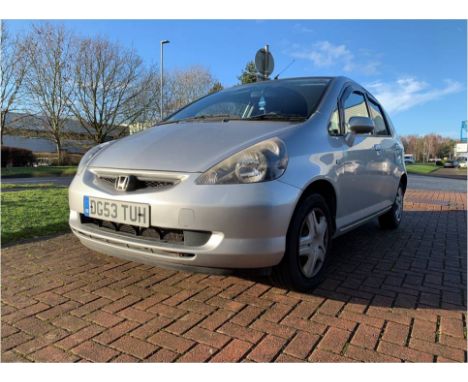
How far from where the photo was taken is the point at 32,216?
192 inches

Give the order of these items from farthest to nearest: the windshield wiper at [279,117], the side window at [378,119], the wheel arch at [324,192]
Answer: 1. the side window at [378,119]
2. the windshield wiper at [279,117]
3. the wheel arch at [324,192]

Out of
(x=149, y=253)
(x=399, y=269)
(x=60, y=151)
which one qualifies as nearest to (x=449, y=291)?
(x=399, y=269)

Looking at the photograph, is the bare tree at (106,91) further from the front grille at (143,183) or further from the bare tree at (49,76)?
the front grille at (143,183)

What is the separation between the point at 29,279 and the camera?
2.85 meters

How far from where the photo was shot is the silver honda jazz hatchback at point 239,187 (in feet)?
7.10

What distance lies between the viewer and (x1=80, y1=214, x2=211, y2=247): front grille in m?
2.20

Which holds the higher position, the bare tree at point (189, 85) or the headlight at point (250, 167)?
the bare tree at point (189, 85)

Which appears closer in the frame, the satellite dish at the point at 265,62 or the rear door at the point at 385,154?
the rear door at the point at 385,154

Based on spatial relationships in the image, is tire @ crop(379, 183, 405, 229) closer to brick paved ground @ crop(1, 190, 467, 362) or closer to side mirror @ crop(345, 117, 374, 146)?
brick paved ground @ crop(1, 190, 467, 362)

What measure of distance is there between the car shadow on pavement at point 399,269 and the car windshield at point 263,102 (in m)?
1.35

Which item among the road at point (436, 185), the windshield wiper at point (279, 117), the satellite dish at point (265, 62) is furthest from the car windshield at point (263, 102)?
the road at point (436, 185)

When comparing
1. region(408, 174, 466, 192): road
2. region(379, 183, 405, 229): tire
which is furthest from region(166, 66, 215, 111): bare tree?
region(379, 183, 405, 229): tire

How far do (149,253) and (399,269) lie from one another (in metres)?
2.24

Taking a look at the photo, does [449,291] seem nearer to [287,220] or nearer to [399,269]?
[399,269]
